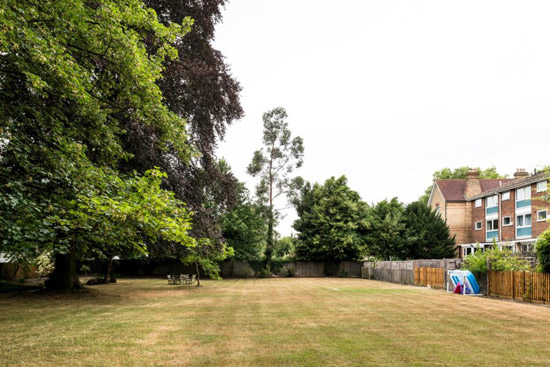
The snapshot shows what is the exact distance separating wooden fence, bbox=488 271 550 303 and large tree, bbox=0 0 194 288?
14465 millimetres

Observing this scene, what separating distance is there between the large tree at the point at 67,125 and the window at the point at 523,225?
3869cm

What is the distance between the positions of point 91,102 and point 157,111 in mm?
1825

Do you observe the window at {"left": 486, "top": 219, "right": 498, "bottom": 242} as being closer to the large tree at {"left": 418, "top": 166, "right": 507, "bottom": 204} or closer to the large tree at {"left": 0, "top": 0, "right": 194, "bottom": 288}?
the large tree at {"left": 418, "top": 166, "right": 507, "bottom": 204}

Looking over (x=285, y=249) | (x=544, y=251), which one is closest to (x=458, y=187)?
(x=285, y=249)

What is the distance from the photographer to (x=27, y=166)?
888 centimetres

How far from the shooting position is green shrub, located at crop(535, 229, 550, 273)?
17234 millimetres

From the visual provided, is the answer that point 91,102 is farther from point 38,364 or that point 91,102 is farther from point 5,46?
point 38,364

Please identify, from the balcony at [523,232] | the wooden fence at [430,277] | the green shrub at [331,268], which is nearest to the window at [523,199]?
the balcony at [523,232]

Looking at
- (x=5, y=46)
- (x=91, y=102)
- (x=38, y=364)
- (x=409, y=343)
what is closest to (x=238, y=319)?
(x=409, y=343)

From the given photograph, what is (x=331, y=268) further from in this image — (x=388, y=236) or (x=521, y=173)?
(x=521, y=173)

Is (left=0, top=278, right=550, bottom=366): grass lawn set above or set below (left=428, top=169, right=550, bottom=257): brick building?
below

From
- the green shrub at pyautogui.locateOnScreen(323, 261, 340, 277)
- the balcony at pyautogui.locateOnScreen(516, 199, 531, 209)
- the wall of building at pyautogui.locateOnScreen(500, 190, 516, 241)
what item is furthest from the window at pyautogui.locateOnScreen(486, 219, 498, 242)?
the green shrub at pyautogui.locateOnScreen(323, 261, 340, 277)

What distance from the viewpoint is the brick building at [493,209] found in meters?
39.4

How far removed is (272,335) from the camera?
9586 mm
